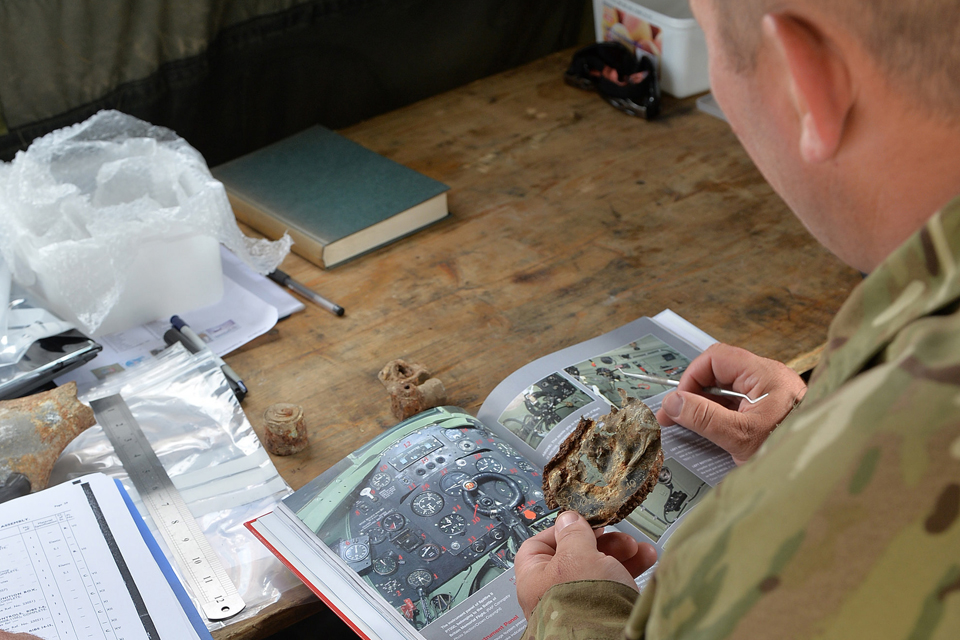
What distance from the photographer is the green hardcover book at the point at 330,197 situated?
1407 mm

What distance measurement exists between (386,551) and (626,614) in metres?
0.30

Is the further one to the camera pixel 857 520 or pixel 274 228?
pixel 274 228

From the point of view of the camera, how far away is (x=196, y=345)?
1.20 m

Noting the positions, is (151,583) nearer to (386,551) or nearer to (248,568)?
(248,568)

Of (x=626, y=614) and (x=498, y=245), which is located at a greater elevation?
(x=626, y=614)

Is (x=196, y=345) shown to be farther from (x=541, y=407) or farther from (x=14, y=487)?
(x=541, y=407)

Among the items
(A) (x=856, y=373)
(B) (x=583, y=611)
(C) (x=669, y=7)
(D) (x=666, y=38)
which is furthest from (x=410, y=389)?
(C) (x=669, y=7)

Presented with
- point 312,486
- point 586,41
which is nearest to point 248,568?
point 312,486

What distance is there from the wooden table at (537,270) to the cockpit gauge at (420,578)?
4.2 inches

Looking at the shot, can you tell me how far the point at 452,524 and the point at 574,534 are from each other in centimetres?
17

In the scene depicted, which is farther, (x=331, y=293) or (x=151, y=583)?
(x=331, y=293)

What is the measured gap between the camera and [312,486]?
0.95m

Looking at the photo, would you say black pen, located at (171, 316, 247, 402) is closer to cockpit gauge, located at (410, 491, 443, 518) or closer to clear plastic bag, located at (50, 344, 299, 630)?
clear plastic bag, located at (50, 344, 299, 630)

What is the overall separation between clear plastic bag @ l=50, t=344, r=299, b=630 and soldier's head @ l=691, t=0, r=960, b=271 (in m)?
0.65
